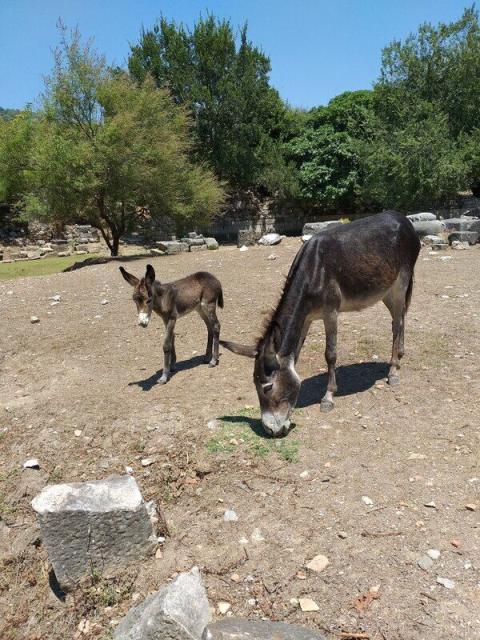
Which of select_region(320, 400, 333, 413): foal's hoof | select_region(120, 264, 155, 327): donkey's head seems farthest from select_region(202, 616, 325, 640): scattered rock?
select_region(120, 264, 155, 327): donkey's head

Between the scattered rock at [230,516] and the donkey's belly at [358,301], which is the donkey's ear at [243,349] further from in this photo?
the scattered rock at [230,516]

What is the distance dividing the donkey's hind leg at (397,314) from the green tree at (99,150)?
16434 mm

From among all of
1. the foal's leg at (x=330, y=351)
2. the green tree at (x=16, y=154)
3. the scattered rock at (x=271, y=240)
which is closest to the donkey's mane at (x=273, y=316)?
the foal's leg at (x=330, y=351)

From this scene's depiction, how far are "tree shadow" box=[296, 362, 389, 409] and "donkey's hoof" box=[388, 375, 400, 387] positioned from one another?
22 cm

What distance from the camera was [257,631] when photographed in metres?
3.44

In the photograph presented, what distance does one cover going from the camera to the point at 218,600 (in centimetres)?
396

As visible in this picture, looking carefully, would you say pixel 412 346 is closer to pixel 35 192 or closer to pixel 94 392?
pixel 94 392

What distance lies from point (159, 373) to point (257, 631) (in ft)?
16.9

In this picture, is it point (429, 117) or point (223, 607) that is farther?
point (429, 117)

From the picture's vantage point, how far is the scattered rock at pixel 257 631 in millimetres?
3393

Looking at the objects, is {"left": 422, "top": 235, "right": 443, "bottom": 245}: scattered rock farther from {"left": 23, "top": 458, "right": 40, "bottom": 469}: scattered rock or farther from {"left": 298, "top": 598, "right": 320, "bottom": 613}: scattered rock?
{"left": 298, "top": 598, "right": 320, "bottom": 613}: scattered rock

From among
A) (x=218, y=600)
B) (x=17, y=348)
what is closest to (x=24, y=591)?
(x=218, y=600)

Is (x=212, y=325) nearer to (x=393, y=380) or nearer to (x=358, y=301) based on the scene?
(x=358, y=301)

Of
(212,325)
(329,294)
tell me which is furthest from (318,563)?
(212,325)
